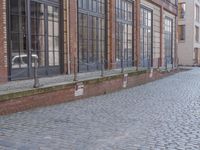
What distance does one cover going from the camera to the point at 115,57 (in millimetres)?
21781

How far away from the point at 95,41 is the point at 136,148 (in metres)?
12.9

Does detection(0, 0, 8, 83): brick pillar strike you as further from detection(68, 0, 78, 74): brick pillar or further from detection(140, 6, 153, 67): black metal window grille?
detection(140, 6, 153, 67): black metal window grille

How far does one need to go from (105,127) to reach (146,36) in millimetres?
20547

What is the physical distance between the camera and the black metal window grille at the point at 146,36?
27.5 meters

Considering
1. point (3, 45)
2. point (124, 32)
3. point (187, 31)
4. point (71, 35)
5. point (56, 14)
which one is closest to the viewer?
point (3, 45)

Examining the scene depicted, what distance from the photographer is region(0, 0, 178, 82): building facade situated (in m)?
13.0

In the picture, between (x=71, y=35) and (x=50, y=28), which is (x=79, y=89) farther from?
(x=71, y=35)

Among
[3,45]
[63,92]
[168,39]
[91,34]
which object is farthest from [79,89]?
[168,39]

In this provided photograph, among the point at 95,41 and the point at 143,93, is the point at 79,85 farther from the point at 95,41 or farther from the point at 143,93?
the point at 95,41

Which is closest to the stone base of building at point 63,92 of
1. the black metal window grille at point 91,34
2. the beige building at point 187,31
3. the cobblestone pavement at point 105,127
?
the cobblestone pavement at point 105,127

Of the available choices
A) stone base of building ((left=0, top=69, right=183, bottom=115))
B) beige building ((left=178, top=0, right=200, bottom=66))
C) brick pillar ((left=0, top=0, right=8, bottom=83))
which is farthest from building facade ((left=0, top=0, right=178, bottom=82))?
beige building ((left=178, top=0, right=200, bottom=66))

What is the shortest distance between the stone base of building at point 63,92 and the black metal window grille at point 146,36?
8121mm

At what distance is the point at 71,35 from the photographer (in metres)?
16.6

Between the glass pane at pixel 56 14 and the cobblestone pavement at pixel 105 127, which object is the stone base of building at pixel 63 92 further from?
the glass pane at pixel 56 14
